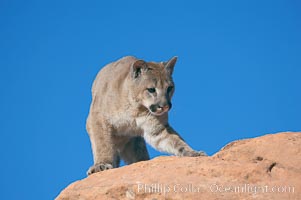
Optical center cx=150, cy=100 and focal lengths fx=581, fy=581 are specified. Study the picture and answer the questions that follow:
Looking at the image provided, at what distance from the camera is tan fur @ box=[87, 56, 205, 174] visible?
1115 centimetres

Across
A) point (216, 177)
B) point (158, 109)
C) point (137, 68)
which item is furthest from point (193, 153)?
point (137, 68)

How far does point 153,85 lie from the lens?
11.5 m

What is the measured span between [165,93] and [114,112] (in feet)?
3.54

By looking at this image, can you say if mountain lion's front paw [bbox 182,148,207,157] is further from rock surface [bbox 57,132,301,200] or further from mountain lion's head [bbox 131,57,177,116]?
mountain lion's head [bbox 131,57,177,116]

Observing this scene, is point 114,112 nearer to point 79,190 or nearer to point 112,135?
point 112,135

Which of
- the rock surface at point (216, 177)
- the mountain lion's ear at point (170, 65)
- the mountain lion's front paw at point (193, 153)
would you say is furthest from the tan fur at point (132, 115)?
the rock surface at point (216, 177)

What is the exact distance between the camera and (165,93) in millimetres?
11367

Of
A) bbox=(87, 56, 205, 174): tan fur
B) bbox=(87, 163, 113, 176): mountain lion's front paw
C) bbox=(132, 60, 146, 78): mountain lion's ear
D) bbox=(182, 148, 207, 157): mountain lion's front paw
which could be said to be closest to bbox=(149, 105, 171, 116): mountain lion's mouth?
bbox=(87, 56, 205, 174): tan fur

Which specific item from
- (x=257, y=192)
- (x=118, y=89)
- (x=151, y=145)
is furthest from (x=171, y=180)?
(x=118, y=89)

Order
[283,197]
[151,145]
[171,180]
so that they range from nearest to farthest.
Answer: [283,197]
[171,180]
[151,145]

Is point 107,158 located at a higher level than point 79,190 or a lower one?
higher

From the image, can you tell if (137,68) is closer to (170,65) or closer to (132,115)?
(170,65)

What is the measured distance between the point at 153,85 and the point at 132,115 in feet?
2.39

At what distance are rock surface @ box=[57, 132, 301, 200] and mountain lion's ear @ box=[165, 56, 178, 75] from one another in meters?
3.19
